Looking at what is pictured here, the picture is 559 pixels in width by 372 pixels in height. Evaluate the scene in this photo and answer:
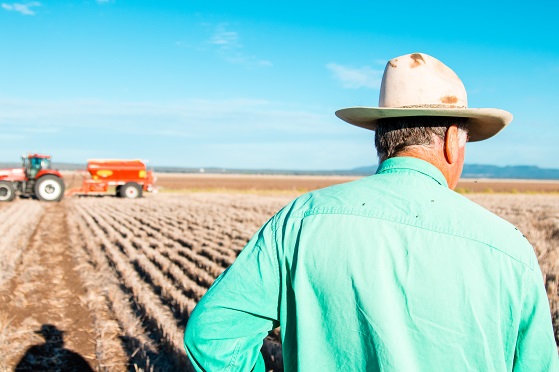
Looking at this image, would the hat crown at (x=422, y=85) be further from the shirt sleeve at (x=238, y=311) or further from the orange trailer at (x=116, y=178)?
the orange trailer at (x=116, y=178)

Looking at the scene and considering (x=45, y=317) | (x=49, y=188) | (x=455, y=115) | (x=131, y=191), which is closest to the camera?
(x=455, y=115)

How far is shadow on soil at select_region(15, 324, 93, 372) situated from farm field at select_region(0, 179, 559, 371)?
1cm

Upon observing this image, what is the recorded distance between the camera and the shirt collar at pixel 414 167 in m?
1.59

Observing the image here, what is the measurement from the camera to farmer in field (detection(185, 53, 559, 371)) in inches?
54.6

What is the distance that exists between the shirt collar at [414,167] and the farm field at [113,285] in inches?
124

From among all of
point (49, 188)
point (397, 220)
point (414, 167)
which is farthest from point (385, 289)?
point (49, 188)

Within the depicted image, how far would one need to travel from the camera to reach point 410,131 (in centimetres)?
166

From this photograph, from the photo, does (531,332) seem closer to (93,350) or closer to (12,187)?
(93,350)

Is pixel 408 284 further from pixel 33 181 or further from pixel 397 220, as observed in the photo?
pixel 33 181

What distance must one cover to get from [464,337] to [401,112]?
65cm

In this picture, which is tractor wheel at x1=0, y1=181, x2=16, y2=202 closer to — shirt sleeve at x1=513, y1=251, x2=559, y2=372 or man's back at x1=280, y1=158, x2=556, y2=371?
man's back at x1=280, y1=158, x2=556, y2=371

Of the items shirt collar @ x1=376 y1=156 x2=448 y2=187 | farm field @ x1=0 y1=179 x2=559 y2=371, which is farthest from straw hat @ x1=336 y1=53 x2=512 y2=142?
farm field @ x1=0 y1=179 x2=559 y2=371

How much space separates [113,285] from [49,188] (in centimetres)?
1657

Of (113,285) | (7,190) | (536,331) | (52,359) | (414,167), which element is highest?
(414,167)
